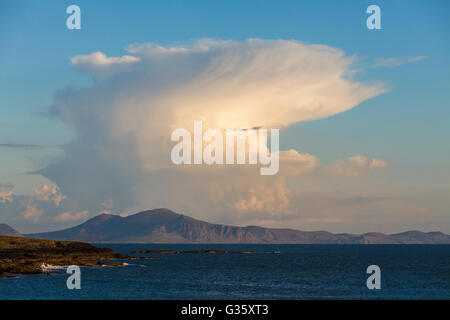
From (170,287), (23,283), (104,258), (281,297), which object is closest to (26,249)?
(104,258)

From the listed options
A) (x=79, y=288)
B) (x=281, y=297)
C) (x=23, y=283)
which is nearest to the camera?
(x=281, y=297)
